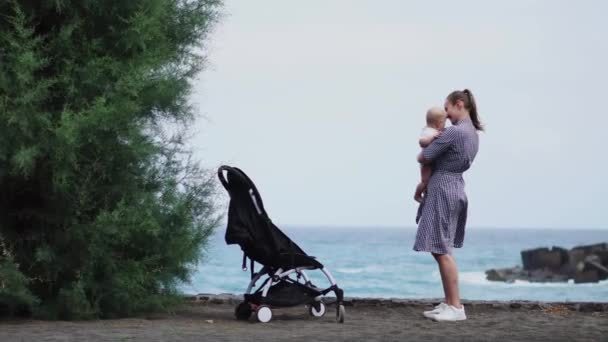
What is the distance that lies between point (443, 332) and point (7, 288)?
145 inches

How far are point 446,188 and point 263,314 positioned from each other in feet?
6.30

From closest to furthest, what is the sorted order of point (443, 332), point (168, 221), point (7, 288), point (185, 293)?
point (443, 332) < point (7, 288) < point (168, 221) < point (185, 293)

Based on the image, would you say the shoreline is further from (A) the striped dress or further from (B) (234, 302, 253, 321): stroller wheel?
(A) the striped dress

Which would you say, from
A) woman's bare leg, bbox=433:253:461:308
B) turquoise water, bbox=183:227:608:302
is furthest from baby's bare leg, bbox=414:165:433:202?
turquoise water, bbox=183:227:608:302

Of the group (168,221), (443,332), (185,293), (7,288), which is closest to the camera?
(443,332)

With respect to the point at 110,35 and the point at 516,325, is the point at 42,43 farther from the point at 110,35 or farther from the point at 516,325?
the point at 516,325

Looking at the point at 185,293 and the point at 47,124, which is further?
the point at 185,293

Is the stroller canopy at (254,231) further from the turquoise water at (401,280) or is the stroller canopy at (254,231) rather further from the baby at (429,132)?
the turquoise water at (401,280)

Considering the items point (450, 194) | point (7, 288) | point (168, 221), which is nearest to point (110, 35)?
point (168, 221)

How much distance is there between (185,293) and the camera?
943cm

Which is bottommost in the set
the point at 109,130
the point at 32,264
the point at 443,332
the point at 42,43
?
the point at 443,332

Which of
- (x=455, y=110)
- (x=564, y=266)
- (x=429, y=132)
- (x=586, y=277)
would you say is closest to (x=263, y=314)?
(x=429, y=132)

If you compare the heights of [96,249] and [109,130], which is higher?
[109,130]

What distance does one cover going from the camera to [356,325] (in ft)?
26.5
